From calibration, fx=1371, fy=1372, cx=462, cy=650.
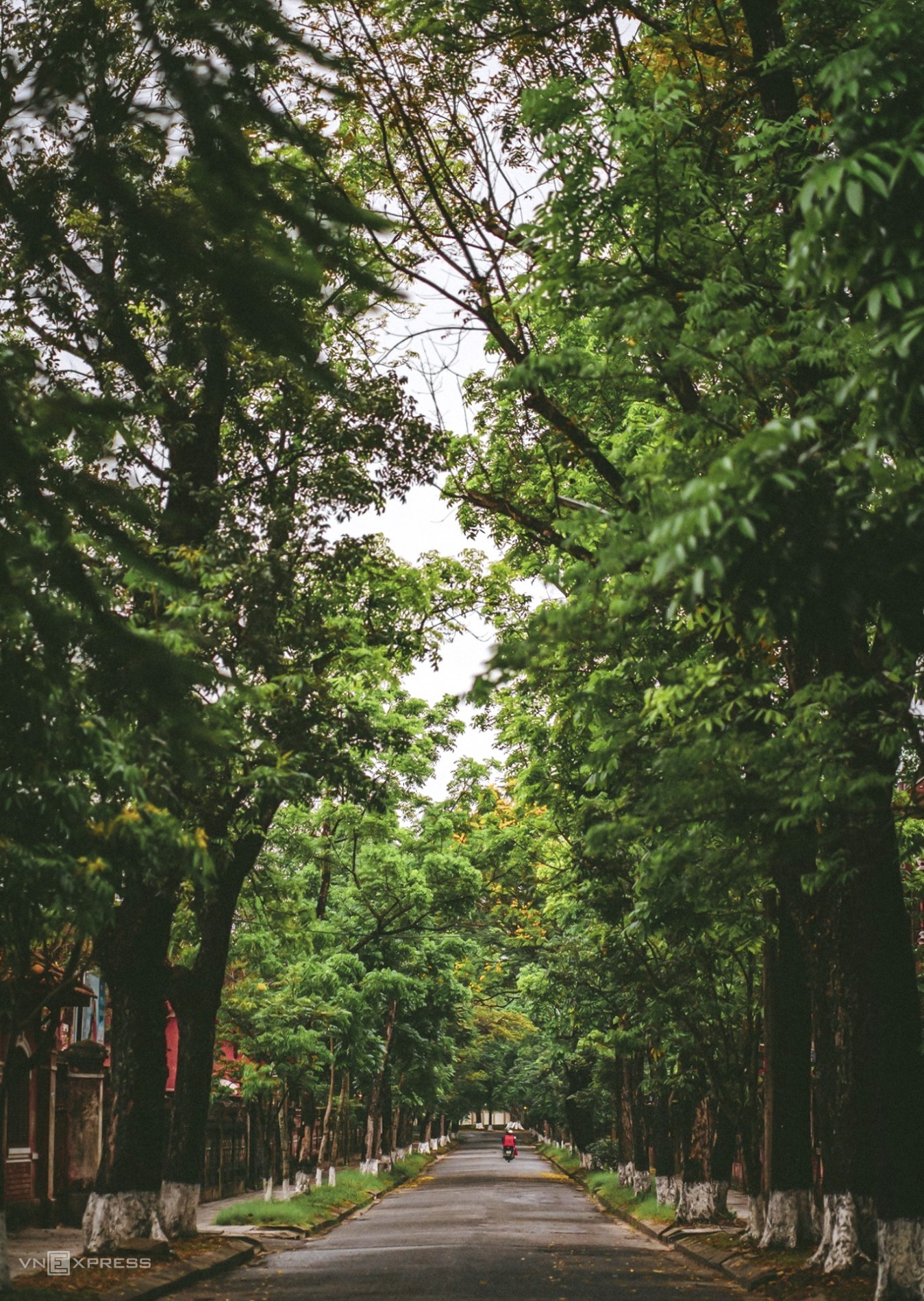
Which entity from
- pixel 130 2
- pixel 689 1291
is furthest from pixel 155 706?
pixel 689 1291

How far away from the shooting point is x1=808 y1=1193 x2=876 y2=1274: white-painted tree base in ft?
42.8

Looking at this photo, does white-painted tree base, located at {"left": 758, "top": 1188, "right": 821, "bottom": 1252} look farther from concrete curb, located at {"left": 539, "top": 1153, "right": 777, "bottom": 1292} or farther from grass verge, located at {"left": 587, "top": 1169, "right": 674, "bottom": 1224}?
grass verge, located at {"left": 587, "top": 1169, "right": 674, "bottom": 1224}

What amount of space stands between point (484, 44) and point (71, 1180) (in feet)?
76.4

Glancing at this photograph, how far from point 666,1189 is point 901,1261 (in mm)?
17203

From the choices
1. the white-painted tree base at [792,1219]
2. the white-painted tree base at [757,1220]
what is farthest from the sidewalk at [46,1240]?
the white-painted tree base at [792,1219]

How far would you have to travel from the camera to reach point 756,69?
418 inches

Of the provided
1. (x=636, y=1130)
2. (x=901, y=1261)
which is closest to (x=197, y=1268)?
(x=901, y=1261)

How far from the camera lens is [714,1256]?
17.4 metres

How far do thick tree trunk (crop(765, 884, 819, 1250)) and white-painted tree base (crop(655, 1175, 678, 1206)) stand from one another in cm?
964

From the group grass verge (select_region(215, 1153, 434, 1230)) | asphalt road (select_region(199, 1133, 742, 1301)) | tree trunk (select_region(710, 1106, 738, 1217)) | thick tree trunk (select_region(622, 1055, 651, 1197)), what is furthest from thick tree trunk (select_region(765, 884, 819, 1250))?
thick tree trunk (select_region(622, 1055, 651, 1197))

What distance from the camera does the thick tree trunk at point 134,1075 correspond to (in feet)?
52.7

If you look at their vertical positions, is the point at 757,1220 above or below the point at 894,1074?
below

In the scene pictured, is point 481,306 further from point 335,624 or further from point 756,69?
point 335,624

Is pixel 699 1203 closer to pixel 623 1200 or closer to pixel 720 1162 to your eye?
pixel 720 1162
